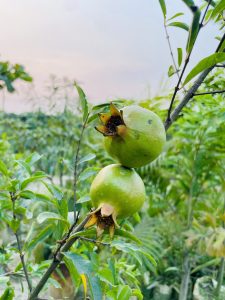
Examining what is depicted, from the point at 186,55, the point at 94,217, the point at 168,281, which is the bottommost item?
the point at 168,281

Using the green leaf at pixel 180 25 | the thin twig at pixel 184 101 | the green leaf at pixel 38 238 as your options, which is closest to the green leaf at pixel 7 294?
the green leaf at pixel 38 238

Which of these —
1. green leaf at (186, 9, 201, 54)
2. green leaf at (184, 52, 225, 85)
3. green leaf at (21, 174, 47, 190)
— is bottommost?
green leaf at (21, 174, 47, 190)

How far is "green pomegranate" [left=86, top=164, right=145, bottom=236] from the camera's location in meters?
0.49

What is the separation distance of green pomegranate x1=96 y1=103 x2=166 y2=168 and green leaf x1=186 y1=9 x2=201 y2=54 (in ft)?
0.34

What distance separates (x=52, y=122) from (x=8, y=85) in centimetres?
244

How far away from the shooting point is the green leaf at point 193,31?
1.58ft

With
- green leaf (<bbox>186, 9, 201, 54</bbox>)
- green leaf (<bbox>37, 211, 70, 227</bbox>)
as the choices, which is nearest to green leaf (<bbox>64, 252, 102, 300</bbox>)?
green leaf (<bbox>37, 211, 70, 227</bbox>)

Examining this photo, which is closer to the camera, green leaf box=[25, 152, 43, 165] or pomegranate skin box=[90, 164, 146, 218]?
pomegranate skin box=[90, 164, 146, 218]

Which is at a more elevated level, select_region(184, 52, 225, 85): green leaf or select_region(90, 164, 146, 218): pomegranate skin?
select_region(184, 52, 225, 85): green leaf

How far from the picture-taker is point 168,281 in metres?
2.64

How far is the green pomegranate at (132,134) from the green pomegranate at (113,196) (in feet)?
0.07

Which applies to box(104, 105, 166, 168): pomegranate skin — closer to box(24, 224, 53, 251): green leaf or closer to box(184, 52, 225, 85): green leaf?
box(184, 52, 225, 85): green leaf

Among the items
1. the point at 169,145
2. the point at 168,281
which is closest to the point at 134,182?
the point at 169,145

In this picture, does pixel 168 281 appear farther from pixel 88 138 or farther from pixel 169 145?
pixel 88 138
